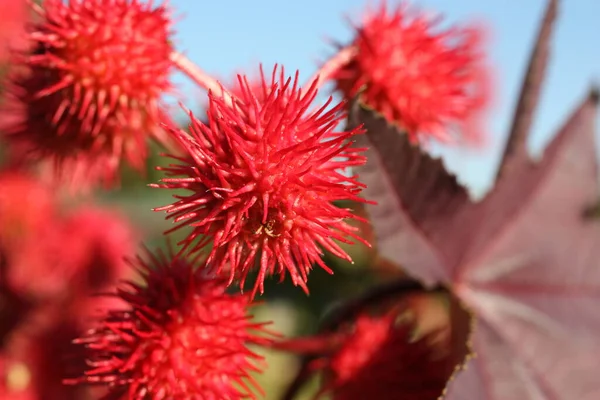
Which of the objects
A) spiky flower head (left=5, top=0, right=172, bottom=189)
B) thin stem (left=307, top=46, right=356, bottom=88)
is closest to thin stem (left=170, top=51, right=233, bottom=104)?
spiky flower head (left=5, top=0, right=172, bottom=189)

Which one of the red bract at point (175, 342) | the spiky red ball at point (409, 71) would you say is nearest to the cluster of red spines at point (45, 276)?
the red bract at point (175, 342)

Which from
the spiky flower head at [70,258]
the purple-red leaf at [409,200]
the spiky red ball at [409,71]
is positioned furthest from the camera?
the spiky flower head at [70,258]

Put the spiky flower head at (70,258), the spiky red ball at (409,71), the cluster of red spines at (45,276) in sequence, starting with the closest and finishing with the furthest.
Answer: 1. the spiky red ball at (409,71)
2. the cluster of red spines at (45,276)
3. the spiky flower head at (70,258)

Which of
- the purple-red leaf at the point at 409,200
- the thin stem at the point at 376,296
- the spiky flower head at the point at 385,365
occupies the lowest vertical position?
the spiky flower head at the point at 385,365

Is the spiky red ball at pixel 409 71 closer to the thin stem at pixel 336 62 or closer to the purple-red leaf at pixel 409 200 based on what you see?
the thin stem at pixel 336 62

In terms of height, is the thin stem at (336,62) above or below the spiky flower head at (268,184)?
above

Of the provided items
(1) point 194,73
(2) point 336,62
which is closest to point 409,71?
(2) point 336,62

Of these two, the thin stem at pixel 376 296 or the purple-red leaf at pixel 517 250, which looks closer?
the purple-red leaf at pixel 517 250
